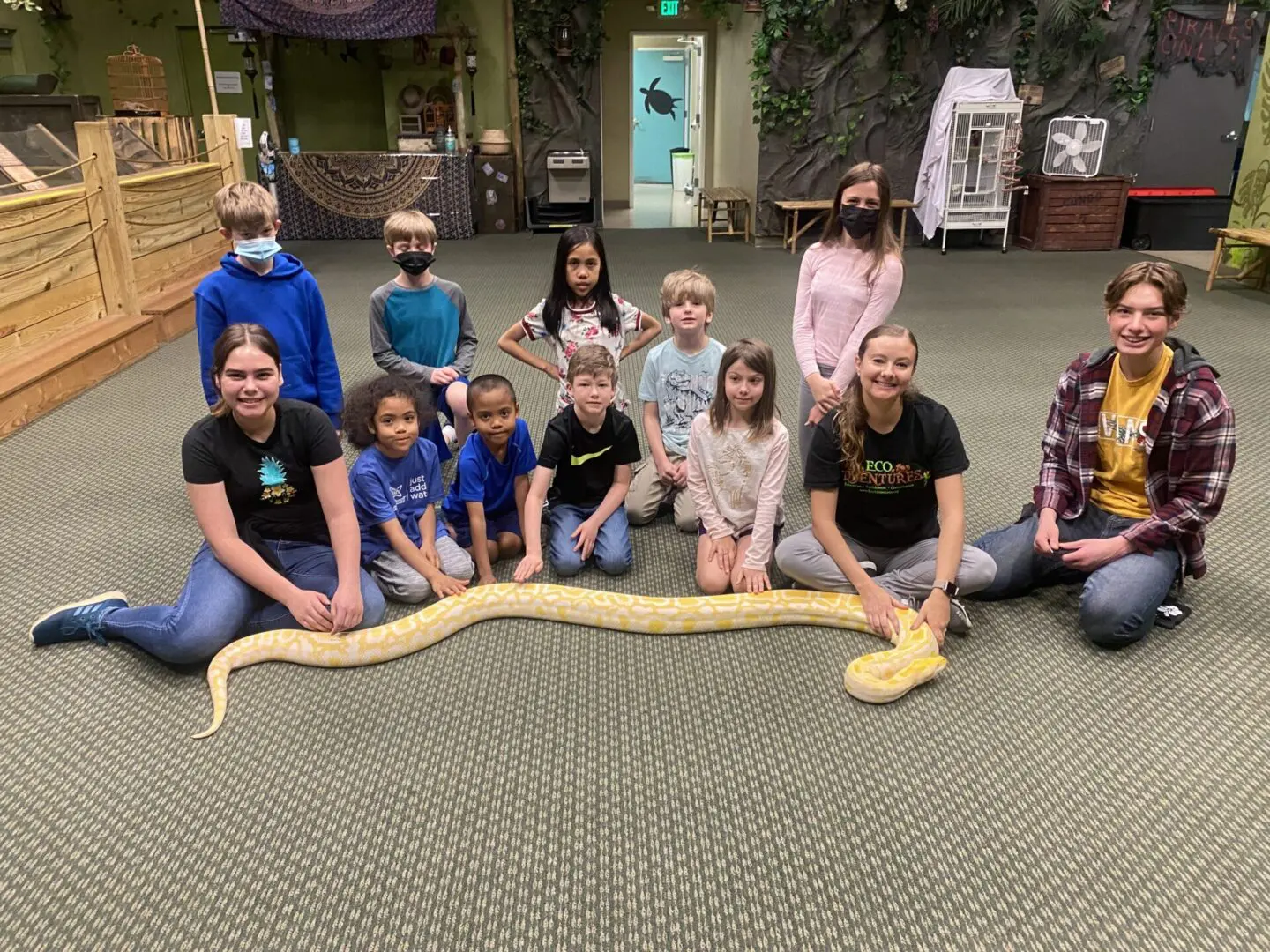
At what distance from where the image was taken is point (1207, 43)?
29.8 ft

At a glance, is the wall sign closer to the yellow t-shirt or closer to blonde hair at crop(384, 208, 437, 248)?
blonde hair at crop(384, 208, 437, 248)

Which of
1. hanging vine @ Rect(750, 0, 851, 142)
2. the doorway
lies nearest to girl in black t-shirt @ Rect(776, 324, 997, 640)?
hanging vine @ Rect(750, 0, 851, 142)

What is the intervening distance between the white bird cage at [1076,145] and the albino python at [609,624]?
330 inches

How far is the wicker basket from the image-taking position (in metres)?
8.79

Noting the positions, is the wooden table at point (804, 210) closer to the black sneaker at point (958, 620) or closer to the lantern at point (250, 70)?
the lantern at point (250, 70)

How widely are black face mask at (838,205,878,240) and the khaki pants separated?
0.97 metres

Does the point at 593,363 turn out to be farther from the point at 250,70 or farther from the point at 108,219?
the point at 250,70

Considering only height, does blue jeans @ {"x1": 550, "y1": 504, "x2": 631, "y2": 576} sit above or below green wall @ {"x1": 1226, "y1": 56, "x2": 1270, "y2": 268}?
below

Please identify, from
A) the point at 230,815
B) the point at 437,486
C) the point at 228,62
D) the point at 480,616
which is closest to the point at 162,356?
the point at 437,486

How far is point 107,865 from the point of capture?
1638 millimetres

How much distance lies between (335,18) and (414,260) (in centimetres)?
724

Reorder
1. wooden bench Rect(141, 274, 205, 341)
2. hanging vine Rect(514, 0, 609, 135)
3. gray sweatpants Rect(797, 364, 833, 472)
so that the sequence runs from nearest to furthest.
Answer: gray sweatpants Rect(797, 364, 833, 472) → wooden bench Rect(141, 274, 205, 341) → hanging vine Rect(514, 0, 609, 135)

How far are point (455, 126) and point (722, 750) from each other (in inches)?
375

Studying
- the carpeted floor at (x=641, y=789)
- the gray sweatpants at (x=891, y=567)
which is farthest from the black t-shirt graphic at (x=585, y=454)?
the gray sweatpants at (x=891, y=567)
